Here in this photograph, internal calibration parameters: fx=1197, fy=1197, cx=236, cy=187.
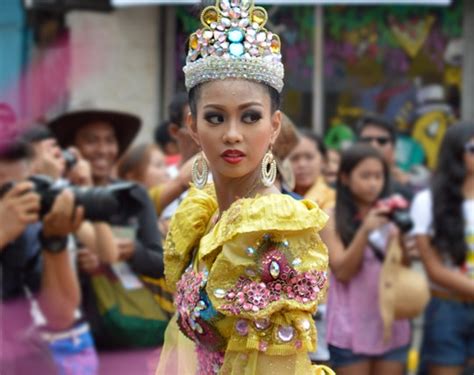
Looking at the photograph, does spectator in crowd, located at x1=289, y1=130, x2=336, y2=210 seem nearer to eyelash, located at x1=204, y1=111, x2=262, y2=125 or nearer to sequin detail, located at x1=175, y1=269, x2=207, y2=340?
sequin detail, located at x1=175, y1=269, x2=207, y2=340

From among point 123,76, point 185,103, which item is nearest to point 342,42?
point 123,76

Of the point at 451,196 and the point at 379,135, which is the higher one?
the point at 379,135

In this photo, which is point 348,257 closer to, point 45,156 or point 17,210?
point 45,156

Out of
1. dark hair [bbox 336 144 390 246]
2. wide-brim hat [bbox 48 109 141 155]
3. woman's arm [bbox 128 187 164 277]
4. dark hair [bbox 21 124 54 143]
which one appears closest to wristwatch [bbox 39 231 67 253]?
woman's arm [bbox 128 187 164 277]

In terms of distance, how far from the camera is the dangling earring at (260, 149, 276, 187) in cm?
338

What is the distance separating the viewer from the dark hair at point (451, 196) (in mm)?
6418

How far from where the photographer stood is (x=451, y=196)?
649cm

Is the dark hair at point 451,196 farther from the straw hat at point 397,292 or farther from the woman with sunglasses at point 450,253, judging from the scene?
the straw hat at point 397,292

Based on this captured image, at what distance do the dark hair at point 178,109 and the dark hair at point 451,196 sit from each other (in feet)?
5.53

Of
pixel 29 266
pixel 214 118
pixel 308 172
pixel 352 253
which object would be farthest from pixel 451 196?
pixel 214 118

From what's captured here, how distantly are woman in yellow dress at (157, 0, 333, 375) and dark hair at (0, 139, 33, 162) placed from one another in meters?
2.21

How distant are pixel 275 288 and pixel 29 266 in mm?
2719

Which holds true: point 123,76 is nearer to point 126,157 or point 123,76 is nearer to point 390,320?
point 126,157

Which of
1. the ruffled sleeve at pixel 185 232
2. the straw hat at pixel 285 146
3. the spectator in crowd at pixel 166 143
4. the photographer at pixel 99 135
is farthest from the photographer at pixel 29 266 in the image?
the spectator in crowd at pixel 166 143
